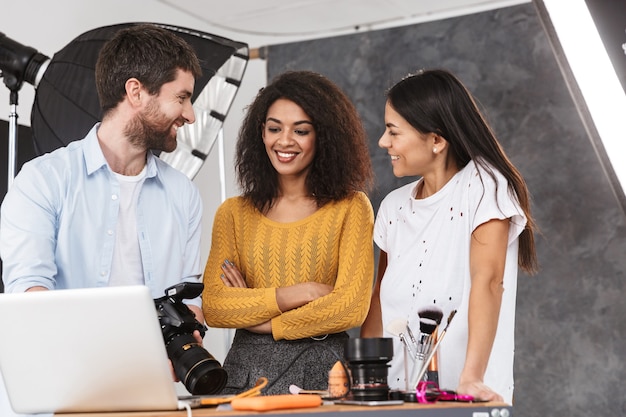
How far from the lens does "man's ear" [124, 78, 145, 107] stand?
77.7 inches

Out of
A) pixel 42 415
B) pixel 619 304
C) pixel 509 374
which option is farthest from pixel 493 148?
pixel 619 304

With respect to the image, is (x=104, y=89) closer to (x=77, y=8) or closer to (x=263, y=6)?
(x=77, y=8)

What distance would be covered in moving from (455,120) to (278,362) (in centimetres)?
73

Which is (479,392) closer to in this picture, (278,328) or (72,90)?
(278,328)

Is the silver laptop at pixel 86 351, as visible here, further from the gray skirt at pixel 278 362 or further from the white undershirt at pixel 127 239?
the gray skirt at pixel 278 362

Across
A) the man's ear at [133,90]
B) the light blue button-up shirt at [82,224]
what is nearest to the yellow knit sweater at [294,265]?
the light blue button-up shirt at [82,224]

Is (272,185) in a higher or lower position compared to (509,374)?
higher

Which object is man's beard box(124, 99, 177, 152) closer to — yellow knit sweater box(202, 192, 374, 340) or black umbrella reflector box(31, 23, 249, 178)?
yellow knit sweater box(202, 192, 374, 340)

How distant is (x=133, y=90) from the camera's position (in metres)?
1.98

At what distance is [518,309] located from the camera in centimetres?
Answer: 346

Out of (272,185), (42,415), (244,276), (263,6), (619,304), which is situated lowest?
(619,304)

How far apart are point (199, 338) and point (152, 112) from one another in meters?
0.74

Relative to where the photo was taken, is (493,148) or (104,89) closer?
(493,148)

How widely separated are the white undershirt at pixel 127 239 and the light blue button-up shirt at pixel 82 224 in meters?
0.02
